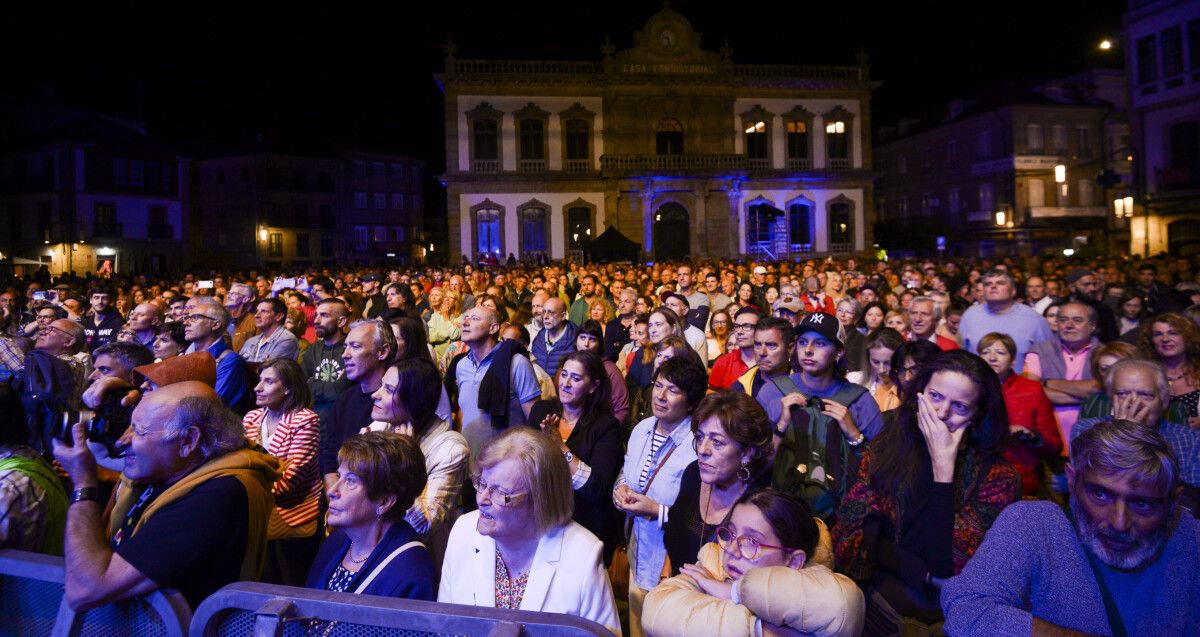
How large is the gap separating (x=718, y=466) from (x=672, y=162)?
3466cm

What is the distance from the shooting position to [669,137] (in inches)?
1495

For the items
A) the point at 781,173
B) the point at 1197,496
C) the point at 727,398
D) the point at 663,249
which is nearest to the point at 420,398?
the point at 727,398

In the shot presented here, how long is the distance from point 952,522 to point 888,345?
2.56 meters

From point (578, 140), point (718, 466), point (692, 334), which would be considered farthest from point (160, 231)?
point (718, 466)

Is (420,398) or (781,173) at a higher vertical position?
(781,173)

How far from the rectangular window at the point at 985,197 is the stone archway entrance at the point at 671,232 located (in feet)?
57.5

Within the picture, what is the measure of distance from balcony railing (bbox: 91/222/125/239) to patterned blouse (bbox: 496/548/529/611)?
1823 inches

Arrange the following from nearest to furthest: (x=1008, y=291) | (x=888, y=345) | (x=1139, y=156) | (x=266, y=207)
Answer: (x=888, y=345)
(x=1008, y=291)
(x=1139, y=156)
(x=266, y=207)

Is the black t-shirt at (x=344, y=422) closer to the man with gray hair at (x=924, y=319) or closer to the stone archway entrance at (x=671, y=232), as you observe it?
the man with gray hair at (x=924, y=319)

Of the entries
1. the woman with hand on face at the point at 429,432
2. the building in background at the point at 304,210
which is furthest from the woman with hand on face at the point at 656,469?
the building in background at the point at 304,210

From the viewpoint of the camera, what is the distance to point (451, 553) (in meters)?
2.93

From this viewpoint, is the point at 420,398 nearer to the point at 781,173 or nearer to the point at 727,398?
the point at 727,398

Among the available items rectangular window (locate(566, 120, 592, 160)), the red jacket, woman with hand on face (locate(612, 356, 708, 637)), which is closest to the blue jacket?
woman with hand on face (locate(612, 356, 708, 637))

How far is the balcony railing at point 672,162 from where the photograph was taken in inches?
1443
